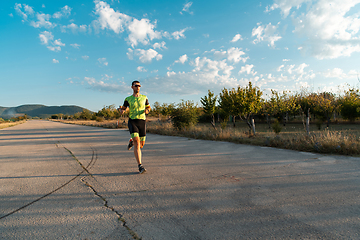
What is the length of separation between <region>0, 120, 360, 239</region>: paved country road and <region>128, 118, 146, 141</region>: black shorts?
1003 mm

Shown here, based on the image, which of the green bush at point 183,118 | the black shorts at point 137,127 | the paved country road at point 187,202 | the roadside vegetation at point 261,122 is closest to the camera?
the paved country road at point 187,202

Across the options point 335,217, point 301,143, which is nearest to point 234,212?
point 335,217

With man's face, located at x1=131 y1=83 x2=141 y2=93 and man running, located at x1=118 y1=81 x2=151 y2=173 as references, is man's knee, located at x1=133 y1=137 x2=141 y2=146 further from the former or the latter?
man's face, located at x1=131 y1=83 x2=141 y2=93

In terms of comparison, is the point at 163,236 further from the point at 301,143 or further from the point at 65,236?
the point at 301,143

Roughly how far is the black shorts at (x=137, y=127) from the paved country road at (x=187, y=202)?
39.5 inches

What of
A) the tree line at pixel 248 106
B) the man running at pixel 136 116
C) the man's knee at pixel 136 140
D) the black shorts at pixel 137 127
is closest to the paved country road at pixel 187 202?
the man running at pixel 136 116

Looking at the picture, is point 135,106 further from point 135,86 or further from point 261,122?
point 261,122

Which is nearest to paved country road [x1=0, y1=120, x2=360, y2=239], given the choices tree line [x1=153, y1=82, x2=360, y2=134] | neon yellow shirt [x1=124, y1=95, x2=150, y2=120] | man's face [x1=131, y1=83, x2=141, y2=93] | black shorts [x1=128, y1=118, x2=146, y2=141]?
black shorts [x1=128, y1=118, x2=146, y2=141]

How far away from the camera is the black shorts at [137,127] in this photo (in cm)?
468

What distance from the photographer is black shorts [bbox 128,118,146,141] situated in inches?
184

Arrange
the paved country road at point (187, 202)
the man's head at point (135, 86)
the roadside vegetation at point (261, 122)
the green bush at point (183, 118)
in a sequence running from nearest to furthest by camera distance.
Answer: the paved country road at point (187, 202) → the man's head at point (135, 86) → the roadside vegetation at point (261, 122) → the green bush at point (183, 118)

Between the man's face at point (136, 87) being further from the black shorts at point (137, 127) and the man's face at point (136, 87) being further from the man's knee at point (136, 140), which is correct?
the man's knee at point (136, 140)

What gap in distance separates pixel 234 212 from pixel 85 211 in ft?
7.25

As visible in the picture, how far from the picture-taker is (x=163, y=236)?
7.13 feet
